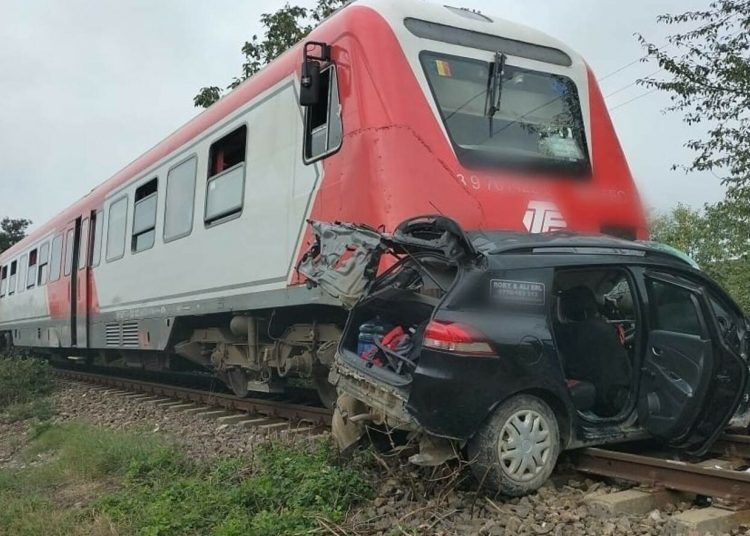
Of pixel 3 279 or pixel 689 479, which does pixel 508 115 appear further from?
pixel 3 279

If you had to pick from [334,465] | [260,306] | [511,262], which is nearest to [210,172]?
[260,306]

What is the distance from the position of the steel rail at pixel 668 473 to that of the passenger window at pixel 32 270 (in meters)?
15.5

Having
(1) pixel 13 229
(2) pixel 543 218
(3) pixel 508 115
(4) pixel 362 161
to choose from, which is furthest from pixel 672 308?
(1) pixel 13 229

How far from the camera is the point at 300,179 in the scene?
6.51 metres

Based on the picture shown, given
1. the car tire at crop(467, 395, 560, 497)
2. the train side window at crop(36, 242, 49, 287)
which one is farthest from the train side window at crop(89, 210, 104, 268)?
the car tire at crop(467, 395, 560, 497)

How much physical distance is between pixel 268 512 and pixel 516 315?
1820mm

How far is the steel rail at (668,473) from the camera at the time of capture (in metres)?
3.80

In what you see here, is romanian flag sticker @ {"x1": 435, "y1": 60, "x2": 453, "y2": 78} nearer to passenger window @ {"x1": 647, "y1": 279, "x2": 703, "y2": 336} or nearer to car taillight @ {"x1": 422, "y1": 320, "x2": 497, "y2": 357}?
passenger window @ {"x1": 647, "y1": 279, "x2": 703, "y2": 336}

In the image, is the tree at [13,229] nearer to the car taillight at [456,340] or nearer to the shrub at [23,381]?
the shrub at [23,381]

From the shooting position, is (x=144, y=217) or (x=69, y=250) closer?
(x=144, y=217)

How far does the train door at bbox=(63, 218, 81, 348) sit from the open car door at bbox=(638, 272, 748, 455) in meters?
11.1

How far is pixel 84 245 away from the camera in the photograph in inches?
511

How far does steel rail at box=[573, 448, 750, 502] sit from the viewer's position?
150 inches

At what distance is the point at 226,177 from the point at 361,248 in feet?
11.0
